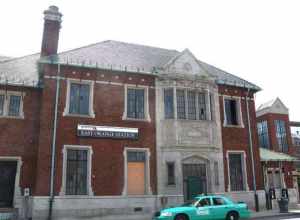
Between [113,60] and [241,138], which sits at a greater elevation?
[113,60]

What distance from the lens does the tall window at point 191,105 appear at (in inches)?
763

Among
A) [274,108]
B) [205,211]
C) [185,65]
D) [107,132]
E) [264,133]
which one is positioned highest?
[274,108]

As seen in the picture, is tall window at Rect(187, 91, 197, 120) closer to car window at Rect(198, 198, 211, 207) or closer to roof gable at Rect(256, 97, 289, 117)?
car window at Rect(198, 198, 211, 207)

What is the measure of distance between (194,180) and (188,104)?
16.6 feet

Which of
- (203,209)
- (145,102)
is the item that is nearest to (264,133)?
(145,102)

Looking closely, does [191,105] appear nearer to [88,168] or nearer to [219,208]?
[219,208]

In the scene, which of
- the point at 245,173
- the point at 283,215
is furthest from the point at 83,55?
the point at 283,215

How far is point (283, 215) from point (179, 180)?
6572 mm

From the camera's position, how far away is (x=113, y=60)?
62.6 ft

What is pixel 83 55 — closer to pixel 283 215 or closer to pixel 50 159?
pixel 50 159

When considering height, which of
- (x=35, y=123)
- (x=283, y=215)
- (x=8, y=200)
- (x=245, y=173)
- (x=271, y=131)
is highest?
(x=271, y=131)

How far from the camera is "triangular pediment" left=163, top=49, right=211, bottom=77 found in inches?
769

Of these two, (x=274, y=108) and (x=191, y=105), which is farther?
(x=274, y=108)

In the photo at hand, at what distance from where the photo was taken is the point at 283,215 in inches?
680
